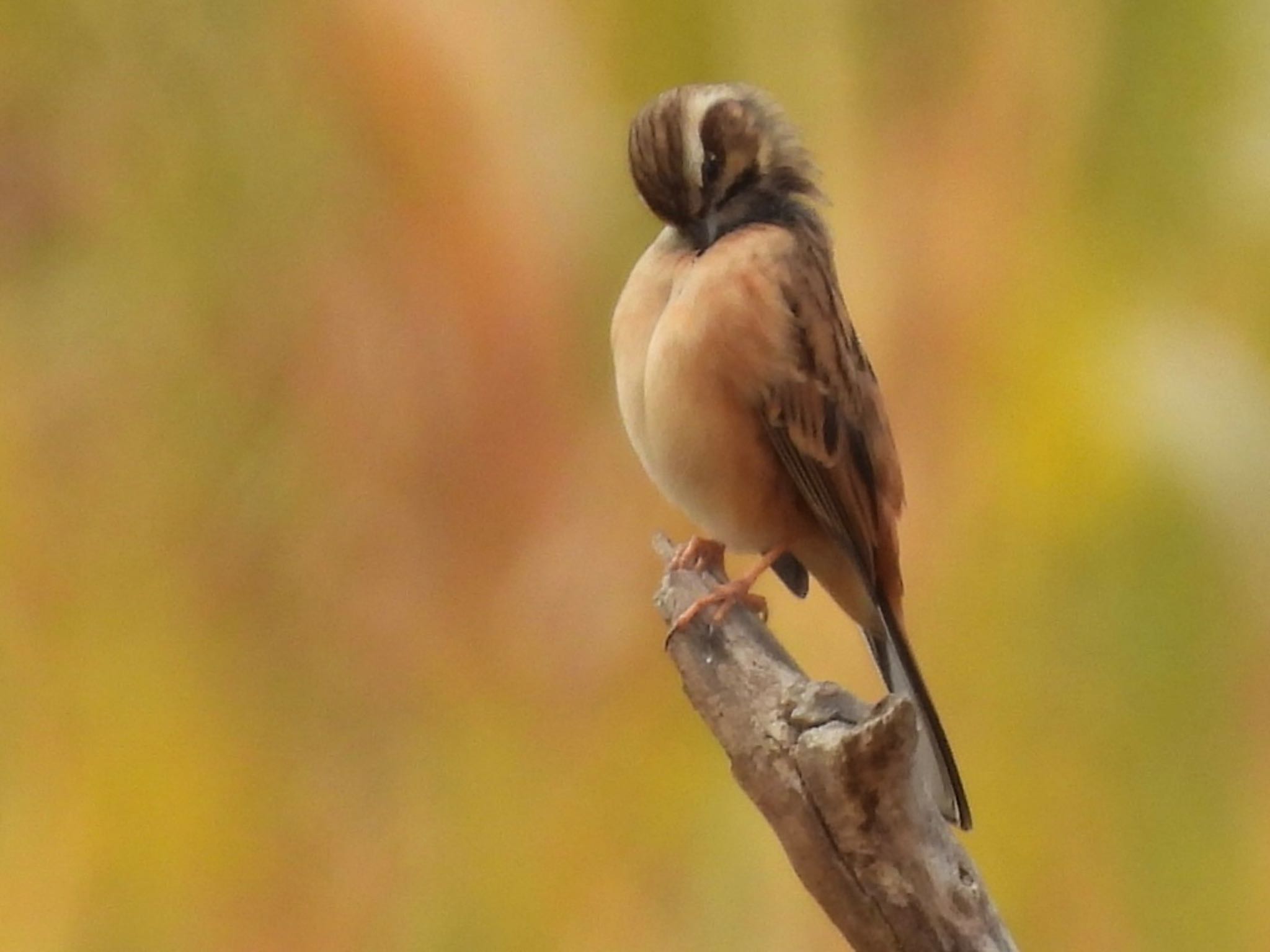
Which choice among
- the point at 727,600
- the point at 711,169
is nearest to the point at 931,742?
the point at 727,600

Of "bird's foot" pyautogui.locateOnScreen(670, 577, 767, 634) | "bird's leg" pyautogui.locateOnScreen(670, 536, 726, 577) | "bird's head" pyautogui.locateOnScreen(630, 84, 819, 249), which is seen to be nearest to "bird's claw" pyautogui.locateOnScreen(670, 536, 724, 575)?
"bird's leg" pyautogui.locateOnScreen(670, 536, 726, 577)

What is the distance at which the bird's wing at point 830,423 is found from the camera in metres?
1.12

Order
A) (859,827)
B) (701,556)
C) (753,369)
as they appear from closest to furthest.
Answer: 1. (859,827)
2. (753,369)
3. (701,556)

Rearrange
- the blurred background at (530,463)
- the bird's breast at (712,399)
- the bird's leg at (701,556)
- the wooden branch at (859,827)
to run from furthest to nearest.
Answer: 1. the blurred background at (530,463)
2. the bird's leg at (701,556)
3. the bird's breast at (712,399)
4. the wooden branch at (859,827)

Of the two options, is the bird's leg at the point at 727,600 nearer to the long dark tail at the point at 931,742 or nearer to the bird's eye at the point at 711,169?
the long dark tail at the point at 931,742

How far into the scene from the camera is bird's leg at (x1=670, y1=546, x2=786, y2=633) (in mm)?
1103

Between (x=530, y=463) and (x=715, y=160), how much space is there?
0.49 metres

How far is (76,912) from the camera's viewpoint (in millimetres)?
1449

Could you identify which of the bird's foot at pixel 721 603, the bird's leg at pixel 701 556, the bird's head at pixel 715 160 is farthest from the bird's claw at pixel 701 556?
the bird's head at pixel 715 160

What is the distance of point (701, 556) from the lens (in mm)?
1276

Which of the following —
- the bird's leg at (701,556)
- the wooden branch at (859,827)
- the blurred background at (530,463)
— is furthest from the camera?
the blurred background at (530,463)

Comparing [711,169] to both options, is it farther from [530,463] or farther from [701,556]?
[530,463]

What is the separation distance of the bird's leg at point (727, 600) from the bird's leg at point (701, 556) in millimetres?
91

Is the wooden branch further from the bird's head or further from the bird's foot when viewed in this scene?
the bird's head
